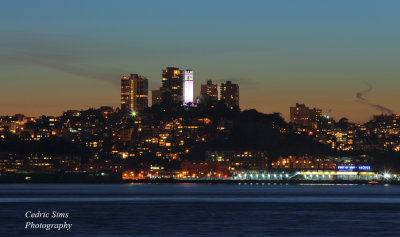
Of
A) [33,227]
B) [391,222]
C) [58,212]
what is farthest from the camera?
[58,212]

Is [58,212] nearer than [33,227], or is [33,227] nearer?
[33,227]

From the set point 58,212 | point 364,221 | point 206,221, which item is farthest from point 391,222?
point 58,212

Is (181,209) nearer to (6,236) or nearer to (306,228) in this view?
(306,228)

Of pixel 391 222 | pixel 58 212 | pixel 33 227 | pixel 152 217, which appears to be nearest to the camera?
pixel 33 227

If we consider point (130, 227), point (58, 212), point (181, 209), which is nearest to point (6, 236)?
point (130, 227)

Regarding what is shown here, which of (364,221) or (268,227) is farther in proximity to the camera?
(364,221)

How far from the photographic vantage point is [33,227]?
66.1 meters

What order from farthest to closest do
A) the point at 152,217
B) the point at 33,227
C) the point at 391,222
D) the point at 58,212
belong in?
1. the point at 58,212
2. the point at 152,217
3. the point at 391,222
4. the point at 33,227

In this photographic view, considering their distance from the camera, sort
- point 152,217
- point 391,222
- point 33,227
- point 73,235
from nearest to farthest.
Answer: point 73,235 < point 33,227 < point 391,222 < point 152,217

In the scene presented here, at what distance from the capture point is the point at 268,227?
68.9 m

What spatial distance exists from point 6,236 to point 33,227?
20.0 feet

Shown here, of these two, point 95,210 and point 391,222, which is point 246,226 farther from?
point 95,210

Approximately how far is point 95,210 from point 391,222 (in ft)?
112

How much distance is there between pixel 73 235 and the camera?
197 ft
